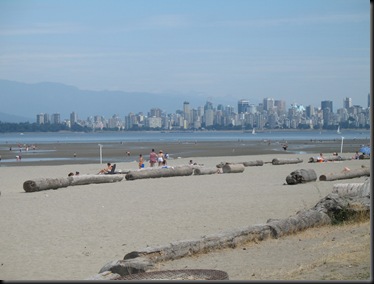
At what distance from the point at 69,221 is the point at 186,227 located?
10.2ft

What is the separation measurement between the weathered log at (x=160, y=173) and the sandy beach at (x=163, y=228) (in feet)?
3.85

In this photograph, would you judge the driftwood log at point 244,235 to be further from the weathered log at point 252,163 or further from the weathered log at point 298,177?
the weathered log at point 252,163

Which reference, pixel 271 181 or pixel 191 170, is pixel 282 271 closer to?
pixel 271 181

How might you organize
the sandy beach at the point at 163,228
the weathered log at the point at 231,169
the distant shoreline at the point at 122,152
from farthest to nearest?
the distant shoreline at the point at 122,152
the weathered log at the point at 231,169
the sandy beach at the point at 163,228

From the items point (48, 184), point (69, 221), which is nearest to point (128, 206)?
point (69, 221)

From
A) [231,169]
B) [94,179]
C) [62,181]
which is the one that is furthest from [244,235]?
[231,169]

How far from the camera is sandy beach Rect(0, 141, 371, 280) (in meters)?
10.6

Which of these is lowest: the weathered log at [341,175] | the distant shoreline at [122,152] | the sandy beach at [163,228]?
the distant shoreline at [122,152]

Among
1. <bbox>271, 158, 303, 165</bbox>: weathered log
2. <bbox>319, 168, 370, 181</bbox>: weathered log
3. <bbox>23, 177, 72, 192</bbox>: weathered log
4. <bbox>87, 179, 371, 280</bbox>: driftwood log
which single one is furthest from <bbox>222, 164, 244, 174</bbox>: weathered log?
<bbox>87, 179, 371, 280</bbox>: driftwood log

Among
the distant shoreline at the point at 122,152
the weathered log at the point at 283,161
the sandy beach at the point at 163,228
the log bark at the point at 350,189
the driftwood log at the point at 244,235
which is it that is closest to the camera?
the driftwood log at the point at 244,235

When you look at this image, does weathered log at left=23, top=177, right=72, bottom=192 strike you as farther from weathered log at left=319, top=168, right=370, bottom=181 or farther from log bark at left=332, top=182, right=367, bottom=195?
log bark at left=332, top=182, right=367, bottom=195

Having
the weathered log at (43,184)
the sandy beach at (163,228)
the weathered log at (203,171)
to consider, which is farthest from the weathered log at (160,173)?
the weathered log at (43,184)

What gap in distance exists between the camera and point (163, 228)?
15047 mm

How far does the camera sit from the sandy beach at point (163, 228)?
1056 centimetres
